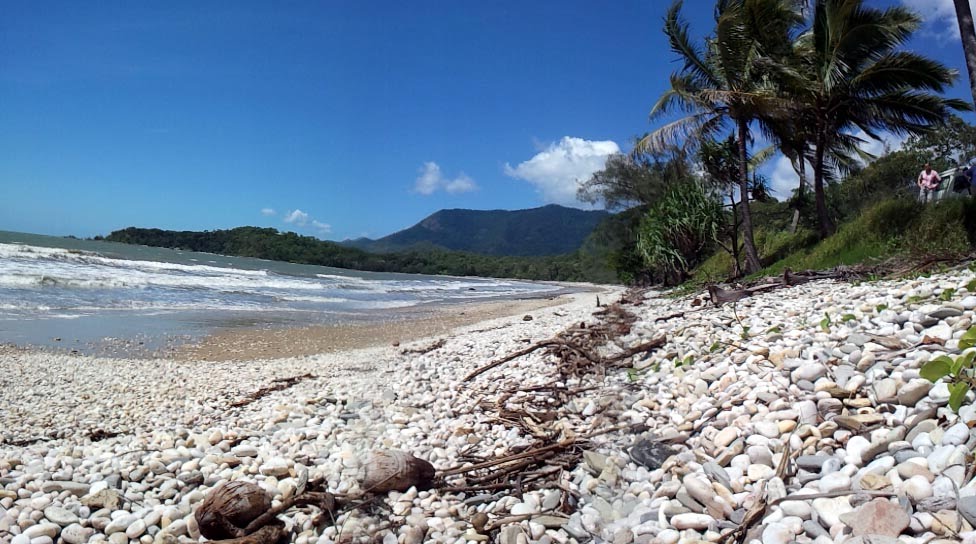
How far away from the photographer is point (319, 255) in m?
84.9

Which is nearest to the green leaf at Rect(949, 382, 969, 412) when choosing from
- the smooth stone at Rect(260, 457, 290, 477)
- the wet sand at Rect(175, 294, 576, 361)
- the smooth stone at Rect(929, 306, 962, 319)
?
the smooth stone at Rect(929, 306, 962, 319)

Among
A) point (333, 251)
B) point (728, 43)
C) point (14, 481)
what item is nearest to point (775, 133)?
point (728, 43)

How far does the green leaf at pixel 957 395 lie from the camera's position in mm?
2514

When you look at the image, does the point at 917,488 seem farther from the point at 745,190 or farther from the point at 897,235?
the point at 745,190

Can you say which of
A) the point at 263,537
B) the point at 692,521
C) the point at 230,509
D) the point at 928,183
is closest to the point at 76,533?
the point at 230,509

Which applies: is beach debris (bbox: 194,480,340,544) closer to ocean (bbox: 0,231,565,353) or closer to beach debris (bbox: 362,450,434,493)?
beach debris (bbox: 362,450,434,493)

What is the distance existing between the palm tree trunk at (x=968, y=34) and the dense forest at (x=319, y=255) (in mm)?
65066

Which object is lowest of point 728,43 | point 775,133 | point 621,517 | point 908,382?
point 621,517

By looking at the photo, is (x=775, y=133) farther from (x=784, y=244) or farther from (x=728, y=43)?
(x=784, y=244)

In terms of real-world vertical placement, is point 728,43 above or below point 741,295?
above

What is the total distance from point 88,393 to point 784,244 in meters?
18.5

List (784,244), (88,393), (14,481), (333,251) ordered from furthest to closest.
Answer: (333,251) → (784,244) → (88,393) → (14,481)

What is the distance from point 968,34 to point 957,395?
9803mm

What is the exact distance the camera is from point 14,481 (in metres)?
3.59
